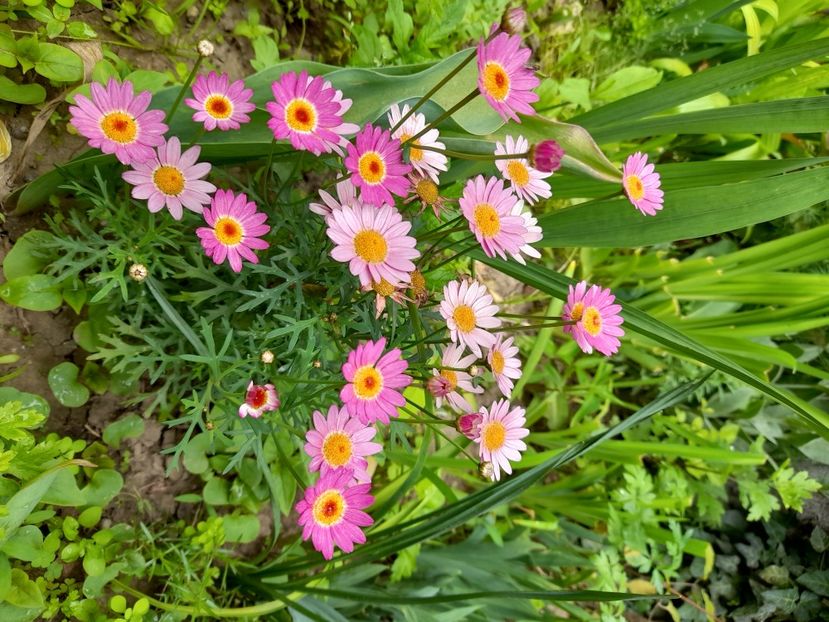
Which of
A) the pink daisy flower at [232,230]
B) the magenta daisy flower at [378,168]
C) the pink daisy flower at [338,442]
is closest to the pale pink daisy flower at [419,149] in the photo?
the magenta daisy flower at [378,168]

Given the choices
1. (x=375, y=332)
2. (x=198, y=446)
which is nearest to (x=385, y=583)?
(x=198, y=446)

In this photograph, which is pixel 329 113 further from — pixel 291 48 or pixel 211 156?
pixel 291 48

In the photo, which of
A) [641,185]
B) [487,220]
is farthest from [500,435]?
[641,185]

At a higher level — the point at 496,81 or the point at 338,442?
the point at 496,81

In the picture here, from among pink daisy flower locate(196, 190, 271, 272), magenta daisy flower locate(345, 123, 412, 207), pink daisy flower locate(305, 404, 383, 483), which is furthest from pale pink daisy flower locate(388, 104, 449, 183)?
pink daisy flower locate(305, 404, 383, 483)

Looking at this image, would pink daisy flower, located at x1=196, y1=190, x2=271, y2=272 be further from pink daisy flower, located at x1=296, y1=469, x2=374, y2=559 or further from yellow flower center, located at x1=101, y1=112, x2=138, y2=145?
pink daisy flower, located at x1=296, y1=469, x2=374, y2=559

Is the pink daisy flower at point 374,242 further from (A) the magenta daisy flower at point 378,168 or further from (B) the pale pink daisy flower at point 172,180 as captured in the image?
(B) the pale pink daisy flower at point 172,180

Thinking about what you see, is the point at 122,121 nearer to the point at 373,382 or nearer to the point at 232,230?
the point at 232,230
